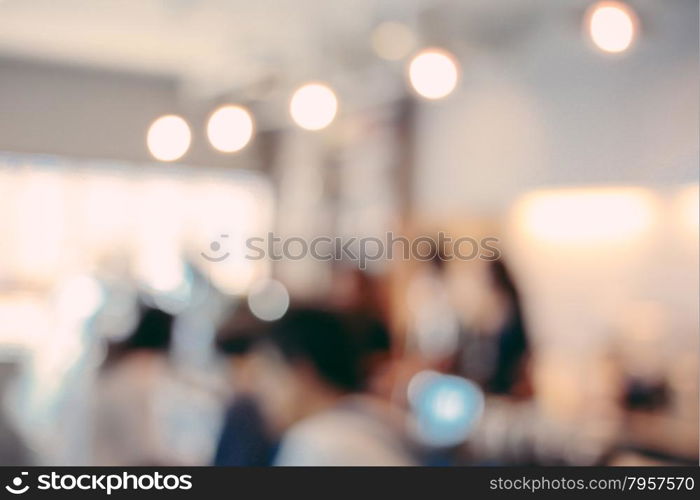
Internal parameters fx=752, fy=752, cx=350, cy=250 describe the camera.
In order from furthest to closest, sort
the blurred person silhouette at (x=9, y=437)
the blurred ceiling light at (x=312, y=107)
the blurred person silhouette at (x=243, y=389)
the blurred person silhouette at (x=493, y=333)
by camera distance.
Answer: the blurred person silhouette at (x=493, y=333) → the blurred ceiling light at (x=312, y=107) → the blurred person silhouette at (x=243, y=389) → the blurred person silhouette at (x=9, y=437)

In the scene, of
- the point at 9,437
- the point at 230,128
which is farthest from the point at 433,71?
the point at 9,437

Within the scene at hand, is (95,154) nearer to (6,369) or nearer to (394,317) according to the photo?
(6,369)

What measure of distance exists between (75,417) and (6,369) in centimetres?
11

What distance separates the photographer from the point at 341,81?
46.0 inches

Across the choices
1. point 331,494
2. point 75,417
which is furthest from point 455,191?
point 331,494

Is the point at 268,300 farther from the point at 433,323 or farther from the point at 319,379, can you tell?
→ the point at 433,323

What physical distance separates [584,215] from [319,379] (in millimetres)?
1094

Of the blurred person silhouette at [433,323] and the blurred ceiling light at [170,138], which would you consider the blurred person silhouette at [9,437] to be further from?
the blurred person silhouette at [433,323]

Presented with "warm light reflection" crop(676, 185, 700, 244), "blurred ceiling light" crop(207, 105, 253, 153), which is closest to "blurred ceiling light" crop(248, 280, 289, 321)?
"blurred ceiling light" crop(207, 105, 253, 153)

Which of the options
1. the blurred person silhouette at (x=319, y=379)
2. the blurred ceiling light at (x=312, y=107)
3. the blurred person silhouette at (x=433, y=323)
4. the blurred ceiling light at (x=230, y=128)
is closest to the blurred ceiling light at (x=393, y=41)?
the blurred ceiling light at (x=312, y=107)

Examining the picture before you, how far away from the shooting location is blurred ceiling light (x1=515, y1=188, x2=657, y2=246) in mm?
1540

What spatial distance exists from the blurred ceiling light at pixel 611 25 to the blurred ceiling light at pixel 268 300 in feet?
1.56

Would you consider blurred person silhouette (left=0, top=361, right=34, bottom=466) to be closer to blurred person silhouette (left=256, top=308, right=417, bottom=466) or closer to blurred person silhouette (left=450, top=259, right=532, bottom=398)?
blurred person silhouette (left=256, top=308, right=417, bottom=466)

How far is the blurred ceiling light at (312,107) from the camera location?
34.8 inches
